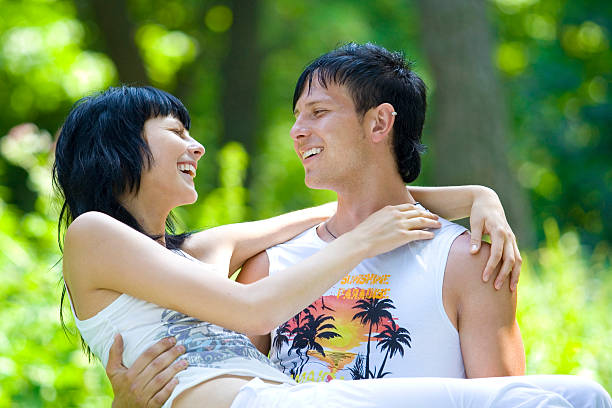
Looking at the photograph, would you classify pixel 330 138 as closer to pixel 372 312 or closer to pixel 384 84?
pixel 384 84

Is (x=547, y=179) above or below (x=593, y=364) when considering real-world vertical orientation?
above

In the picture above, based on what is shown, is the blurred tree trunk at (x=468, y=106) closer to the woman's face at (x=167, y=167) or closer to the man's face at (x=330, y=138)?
the man's face at (x=330, y=138)

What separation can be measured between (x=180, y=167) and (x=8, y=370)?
2.06m

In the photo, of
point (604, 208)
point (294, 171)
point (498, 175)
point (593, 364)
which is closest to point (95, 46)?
point (294, 171)

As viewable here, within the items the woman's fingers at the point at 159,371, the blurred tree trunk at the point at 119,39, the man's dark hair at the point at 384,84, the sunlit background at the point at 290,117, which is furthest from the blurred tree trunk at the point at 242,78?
the woman's fingers at the point at 159,371

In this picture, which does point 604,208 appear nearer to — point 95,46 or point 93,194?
point 95,46

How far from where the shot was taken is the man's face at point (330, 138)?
9.51 feet

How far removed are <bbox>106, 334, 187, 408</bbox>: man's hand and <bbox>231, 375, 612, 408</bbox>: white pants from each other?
325 millimetres

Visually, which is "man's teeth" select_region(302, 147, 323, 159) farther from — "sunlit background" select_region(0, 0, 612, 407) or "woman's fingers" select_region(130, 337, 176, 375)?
"sunlit background" select_region(0, 0, 612, 407)

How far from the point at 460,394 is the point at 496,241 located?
700mm

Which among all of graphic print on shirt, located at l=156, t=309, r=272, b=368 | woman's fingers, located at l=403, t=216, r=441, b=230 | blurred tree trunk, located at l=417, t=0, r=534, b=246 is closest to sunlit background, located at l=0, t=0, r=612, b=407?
blurred tree trunk, located at l=417, t=0, r=534, b=246

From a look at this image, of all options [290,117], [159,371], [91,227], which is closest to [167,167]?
[91,227]

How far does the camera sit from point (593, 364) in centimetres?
434

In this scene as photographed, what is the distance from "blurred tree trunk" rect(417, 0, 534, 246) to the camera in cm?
761
